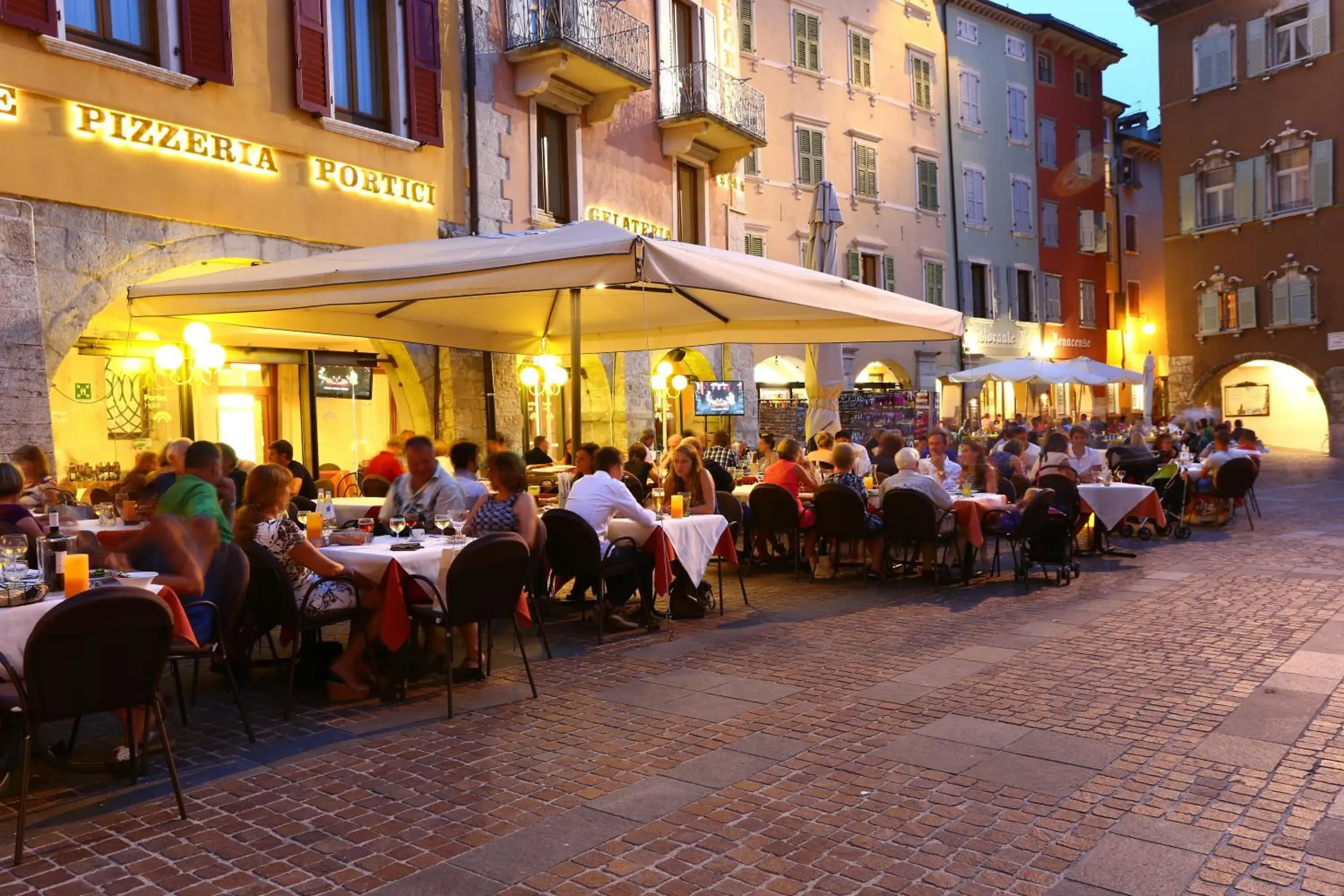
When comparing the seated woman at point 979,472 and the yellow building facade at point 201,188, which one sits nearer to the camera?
the yellow building facade at point 201,188

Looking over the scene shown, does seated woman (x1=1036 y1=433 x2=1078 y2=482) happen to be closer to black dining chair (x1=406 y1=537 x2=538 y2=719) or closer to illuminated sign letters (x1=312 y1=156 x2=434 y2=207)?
black dining chair (x1=406 y1=537 x2=538 y2=719)

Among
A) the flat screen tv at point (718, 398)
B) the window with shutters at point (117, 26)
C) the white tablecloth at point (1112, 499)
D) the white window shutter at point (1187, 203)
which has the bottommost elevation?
the white tablecloth at point (1112, 499)

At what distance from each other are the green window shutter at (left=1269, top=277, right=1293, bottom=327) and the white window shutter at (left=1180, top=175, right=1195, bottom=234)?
2.79 m

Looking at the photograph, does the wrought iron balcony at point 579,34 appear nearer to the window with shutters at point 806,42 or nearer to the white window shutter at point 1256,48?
the window with shutters at point 806,42

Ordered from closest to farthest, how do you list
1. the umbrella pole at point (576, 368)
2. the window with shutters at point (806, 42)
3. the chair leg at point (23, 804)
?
the chair leg at point (23, 804) → the umbrella pole at point (576, 368) → the window with shutters at point (806, 42)

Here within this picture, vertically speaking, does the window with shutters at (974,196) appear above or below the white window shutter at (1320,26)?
below

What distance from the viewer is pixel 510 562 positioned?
220 inches

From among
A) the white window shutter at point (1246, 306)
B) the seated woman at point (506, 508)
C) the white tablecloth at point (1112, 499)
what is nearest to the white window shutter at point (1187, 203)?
the white window shutter at point (1246, 306)

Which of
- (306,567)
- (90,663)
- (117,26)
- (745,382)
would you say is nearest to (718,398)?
(745,382)

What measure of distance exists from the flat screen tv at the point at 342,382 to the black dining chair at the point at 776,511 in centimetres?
642

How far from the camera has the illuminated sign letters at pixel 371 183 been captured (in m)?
12.0

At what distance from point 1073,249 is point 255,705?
32289 millimetres

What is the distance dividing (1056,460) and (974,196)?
21.0 m

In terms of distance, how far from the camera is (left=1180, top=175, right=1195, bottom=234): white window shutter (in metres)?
28.3
